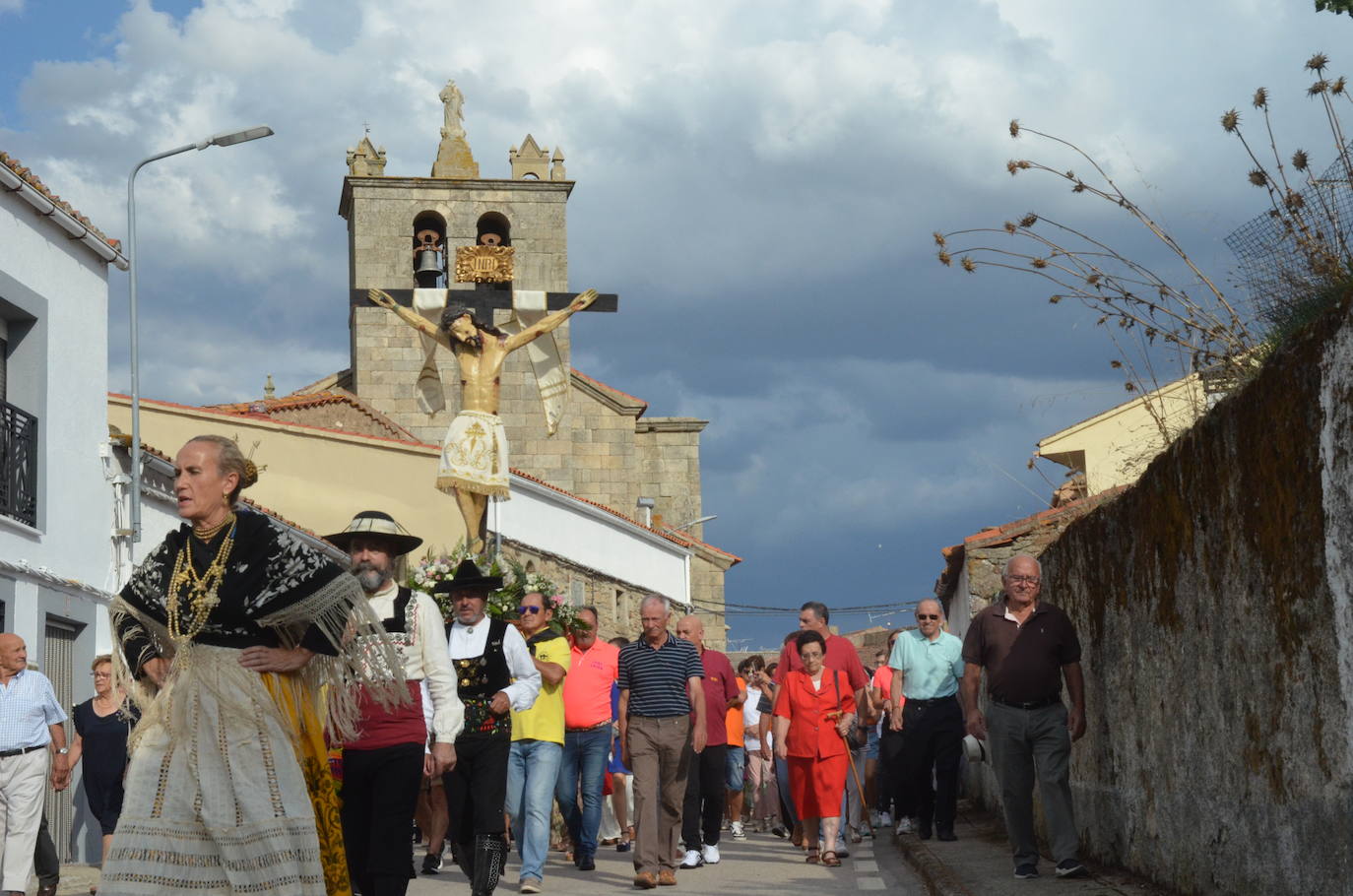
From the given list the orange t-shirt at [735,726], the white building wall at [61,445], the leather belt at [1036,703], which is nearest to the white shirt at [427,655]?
the leather belt at [1036,703]

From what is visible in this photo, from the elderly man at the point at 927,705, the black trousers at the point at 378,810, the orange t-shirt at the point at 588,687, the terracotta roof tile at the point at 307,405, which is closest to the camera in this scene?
the black trousers at the point at 378,810

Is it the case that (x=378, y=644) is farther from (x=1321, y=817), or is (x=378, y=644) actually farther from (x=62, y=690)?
(x=62, y=690)

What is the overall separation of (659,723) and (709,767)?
7.36 ft

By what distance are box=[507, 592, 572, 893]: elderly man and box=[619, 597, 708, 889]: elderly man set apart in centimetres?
47

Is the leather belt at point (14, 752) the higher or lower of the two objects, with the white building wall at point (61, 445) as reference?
lower

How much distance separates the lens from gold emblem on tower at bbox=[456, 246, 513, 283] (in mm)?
49000

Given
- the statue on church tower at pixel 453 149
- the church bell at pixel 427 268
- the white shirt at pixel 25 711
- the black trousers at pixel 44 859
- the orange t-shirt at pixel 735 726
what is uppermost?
the statue on church tower at pixel 453 149

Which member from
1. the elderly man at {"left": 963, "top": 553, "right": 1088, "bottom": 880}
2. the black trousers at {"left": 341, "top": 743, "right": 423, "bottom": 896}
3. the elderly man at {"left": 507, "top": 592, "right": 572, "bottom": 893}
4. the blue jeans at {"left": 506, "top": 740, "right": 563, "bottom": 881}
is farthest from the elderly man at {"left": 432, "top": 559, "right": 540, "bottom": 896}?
the elderly man at {"left": 963, "top": 553, "right": 1088, "bottom": 880}

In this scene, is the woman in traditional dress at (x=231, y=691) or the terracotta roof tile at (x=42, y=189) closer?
the woman in traditional dress at (x=231, y=691)

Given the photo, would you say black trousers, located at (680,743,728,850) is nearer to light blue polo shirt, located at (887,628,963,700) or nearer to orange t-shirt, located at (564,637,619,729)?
orange t-shirt, located at (564,637,619,729)

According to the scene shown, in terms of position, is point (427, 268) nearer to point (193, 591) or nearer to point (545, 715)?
point (545, 715)

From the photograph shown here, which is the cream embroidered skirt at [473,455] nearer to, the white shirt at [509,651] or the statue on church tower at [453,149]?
the white shirt at [509,651]

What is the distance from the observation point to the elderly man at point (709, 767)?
547 inches

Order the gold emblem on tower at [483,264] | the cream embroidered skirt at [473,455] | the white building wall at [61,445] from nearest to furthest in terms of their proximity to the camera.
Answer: the white building wall at [61,445]
the cream embroidered skirt at [473,455]
the gold emblem on tower at [483,264]
